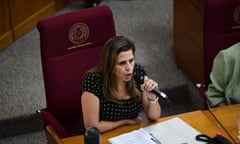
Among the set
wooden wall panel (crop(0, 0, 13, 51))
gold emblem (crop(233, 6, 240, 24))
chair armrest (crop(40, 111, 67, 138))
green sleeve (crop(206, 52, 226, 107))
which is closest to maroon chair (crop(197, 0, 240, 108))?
gold emblem (crop(233, 6, 240, 24))

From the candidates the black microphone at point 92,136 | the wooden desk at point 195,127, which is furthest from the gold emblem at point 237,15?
the black microphone at point 92,136

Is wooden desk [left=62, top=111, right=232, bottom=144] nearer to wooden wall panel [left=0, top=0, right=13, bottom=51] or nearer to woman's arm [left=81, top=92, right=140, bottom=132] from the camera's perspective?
woman's arm [left=81, top=92, right=140, bottom=132]

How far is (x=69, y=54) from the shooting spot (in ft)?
9.19

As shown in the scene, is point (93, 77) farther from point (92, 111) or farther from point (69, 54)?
point (69, 54)

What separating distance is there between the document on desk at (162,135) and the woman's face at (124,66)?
0.26m

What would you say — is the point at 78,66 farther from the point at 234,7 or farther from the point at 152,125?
the point at 234,7

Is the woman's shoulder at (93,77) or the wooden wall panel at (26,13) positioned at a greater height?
the wooden wall panel at (26,13)

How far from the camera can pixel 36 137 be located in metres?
3.68

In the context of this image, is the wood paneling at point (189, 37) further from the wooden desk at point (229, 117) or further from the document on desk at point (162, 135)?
the document on desk at point (162, 135)

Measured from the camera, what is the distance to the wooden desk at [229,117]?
2.39m

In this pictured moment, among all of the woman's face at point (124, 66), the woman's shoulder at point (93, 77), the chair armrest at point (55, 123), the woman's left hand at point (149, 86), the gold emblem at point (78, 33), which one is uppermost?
the gold emblem at point (78, 33)

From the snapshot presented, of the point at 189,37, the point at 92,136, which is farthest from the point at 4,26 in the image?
the point at 92,136

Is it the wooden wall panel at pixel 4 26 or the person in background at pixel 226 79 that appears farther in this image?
the wooden wall panel at pixel 4 26

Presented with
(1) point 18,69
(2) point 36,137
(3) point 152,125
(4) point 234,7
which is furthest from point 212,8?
(1) point 18,69
